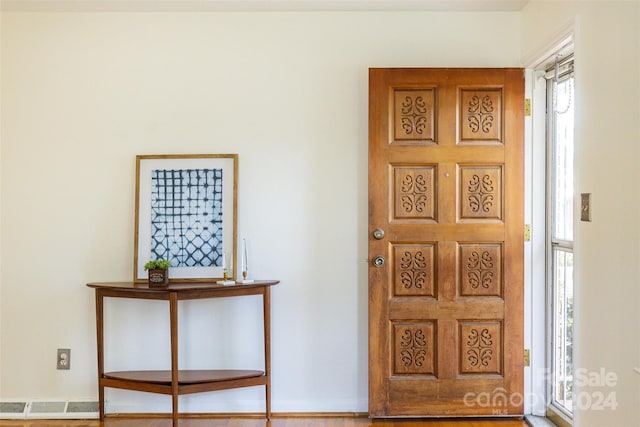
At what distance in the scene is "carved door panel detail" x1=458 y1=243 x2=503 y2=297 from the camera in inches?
129

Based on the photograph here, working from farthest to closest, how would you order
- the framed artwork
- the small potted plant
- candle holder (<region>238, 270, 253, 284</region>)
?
the framed artwork
candle holder (<region>238, 270, 253, 284</region>)
the small potted plant

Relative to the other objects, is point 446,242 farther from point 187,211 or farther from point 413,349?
point 187,211

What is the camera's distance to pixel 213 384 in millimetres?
3158

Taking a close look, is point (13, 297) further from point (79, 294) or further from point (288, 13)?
point (288, 13)

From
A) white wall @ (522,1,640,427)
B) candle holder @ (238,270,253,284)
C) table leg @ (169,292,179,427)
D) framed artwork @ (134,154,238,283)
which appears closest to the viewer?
white wall @ (522,1,640,427)

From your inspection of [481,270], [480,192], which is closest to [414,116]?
[480,192]

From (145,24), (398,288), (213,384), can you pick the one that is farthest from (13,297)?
(398,288)

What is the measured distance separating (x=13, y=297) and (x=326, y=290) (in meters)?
1.91

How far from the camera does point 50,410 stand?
342 centimetres

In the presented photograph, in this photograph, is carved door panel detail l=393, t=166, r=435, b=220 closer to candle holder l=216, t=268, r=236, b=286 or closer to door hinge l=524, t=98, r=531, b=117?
door hinge l=524, t=98, r=531, b=117

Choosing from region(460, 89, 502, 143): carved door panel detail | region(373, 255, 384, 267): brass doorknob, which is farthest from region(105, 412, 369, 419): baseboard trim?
region(460, 89, 502, 143): carved door panel detail

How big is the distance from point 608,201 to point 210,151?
217cm

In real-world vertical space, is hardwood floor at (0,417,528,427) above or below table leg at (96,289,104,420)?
below

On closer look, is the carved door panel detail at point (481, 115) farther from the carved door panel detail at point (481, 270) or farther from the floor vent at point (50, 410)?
the floor vent at point (50, 410)
